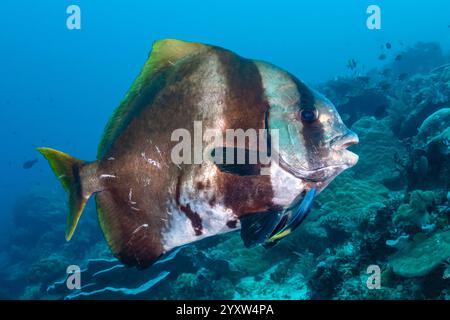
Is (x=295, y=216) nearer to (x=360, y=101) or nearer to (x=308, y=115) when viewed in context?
(x=308, y=115)

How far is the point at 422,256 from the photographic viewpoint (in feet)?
10.8

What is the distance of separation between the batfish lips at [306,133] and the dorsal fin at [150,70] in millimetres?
557

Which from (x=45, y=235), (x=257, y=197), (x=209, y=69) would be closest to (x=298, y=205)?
(x=257, y=197)

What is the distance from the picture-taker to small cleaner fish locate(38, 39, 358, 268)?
5.85 feet

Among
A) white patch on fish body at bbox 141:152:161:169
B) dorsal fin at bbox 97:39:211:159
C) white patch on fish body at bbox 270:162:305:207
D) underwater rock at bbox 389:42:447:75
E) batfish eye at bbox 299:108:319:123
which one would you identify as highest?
underwater rock at bbox 389:42:447:75

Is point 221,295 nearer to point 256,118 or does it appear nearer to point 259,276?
point 259,276

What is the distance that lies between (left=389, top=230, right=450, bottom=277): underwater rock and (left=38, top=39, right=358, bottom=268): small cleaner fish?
75.0 inches

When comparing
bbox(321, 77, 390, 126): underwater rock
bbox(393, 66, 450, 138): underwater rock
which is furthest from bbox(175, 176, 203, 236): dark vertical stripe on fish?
bbox(321, 77, 390, 126): underwater rock

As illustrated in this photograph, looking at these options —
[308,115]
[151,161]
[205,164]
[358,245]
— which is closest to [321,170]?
[308,115]

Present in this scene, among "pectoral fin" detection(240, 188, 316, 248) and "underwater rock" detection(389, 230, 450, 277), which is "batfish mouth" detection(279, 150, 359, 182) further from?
"underwater rock" detection(389, 230, 450, 277)

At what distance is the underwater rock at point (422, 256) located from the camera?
306cm

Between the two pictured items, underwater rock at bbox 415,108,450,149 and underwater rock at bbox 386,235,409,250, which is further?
underwater rock at bbox 415,108,450,149

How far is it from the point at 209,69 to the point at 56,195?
22961 mm
